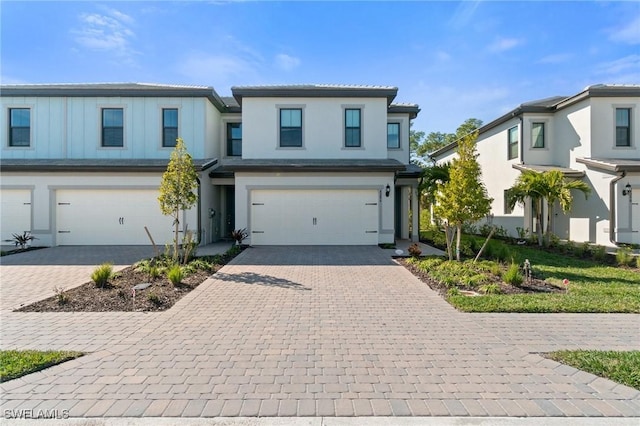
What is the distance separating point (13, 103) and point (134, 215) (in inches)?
300

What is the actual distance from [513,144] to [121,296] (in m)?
18.7

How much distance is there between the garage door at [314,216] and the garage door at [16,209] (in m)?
9.30

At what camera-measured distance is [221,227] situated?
17.0 m

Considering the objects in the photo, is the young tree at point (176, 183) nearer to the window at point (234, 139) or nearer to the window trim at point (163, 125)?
the window trim at point (163, 125)

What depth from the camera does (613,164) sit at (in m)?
13.3

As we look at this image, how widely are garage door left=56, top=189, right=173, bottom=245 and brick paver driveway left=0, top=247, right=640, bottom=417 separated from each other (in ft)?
28.8

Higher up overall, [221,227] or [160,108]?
[160,108]

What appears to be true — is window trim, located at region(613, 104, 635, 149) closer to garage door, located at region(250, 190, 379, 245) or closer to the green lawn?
the green lawn

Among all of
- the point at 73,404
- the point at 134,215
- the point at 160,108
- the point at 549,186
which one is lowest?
the point at 73,404

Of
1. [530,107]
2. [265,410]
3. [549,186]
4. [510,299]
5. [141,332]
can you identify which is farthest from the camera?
[530,107]

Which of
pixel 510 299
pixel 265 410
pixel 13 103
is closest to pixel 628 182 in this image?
pixel 510 299

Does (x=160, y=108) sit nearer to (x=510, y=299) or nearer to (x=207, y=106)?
(x=207, y=106)

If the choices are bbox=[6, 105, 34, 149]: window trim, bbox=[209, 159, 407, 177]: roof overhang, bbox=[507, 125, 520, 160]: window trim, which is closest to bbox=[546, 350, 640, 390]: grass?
bbox=[209, 159, 407, 177]: roof overhang

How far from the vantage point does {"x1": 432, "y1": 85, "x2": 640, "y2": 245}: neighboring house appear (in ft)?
44.2
